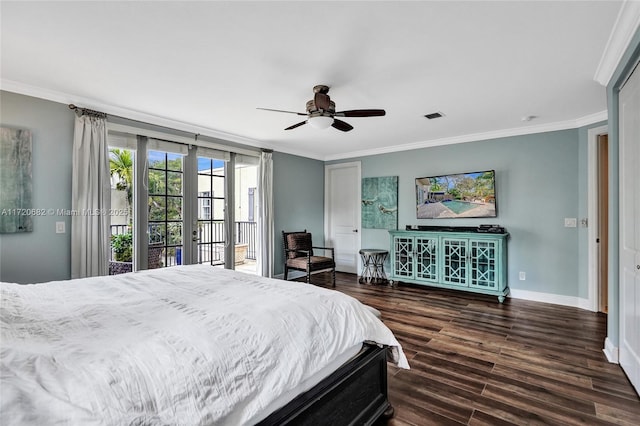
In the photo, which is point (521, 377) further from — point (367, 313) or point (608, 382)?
point (367, 313)

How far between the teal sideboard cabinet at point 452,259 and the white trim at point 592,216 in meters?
0.91

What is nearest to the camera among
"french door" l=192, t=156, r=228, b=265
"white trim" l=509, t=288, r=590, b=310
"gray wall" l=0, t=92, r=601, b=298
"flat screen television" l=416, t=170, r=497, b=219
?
"gray wall" l=0, t=92, r=601, b=298

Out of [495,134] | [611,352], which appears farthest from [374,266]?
[611,352]

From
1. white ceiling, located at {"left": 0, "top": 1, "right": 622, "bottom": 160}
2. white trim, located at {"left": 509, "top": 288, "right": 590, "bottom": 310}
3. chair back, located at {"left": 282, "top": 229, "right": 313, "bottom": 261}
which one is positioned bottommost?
white trim, located at {"left": 509, "top": 288, "right": 590, "bottom": 310}

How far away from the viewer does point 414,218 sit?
211 inches

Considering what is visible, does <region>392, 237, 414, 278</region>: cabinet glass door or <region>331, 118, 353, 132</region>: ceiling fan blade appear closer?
<region>331, 118, 353, 132</region>: ceiling fan blade

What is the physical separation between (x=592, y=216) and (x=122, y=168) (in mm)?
5901

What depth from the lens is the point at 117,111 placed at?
349 cm

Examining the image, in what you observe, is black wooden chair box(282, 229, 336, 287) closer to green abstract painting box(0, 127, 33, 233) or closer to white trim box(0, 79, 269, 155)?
white trim box(0, 79, 269, 155)

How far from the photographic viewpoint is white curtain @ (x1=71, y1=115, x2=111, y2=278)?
3158mm

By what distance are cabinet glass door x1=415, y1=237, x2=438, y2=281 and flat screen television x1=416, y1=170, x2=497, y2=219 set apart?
0.52m

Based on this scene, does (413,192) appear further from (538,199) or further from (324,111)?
(324,111)

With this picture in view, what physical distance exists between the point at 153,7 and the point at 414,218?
4572 mm

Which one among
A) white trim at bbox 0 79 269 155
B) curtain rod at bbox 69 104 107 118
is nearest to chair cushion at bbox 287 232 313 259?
white trim at bbox 0 79 269 155
